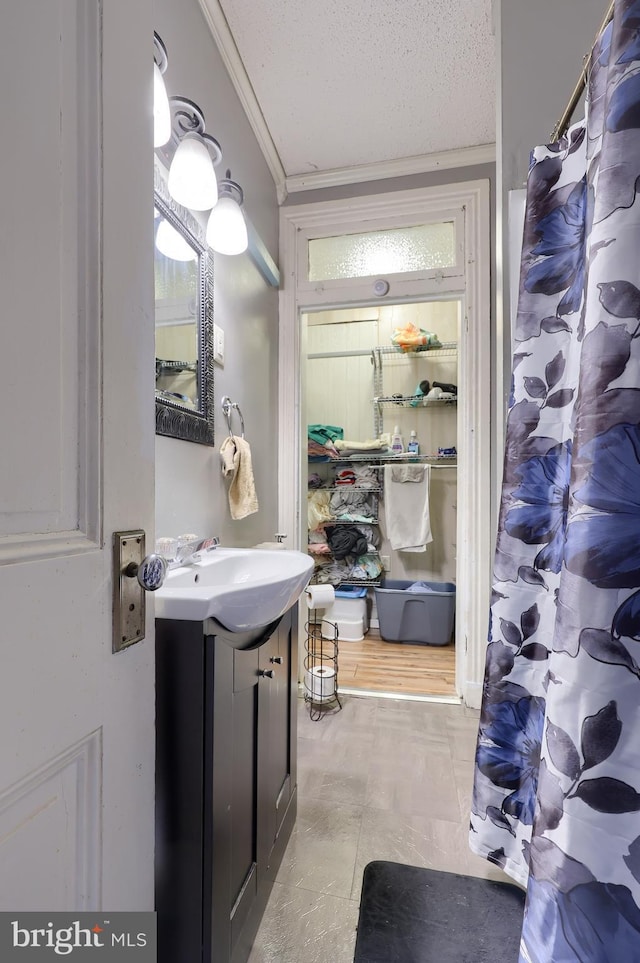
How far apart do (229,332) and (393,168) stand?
4.38 ft

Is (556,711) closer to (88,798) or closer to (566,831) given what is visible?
(566,831)

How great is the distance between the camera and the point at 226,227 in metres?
1.34

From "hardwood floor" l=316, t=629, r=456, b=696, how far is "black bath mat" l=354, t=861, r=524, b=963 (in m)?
1.08

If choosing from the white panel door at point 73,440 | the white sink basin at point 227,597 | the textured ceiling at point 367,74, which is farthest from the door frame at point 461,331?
the white panel door at point 73,440

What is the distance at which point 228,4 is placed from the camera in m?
1.43

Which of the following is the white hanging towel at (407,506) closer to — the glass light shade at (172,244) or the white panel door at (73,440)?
the glass light shade at (172,244)

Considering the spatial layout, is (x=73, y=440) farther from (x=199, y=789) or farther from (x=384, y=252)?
(x=384, y=252)


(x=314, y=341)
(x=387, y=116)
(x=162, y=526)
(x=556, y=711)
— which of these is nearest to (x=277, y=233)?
(x=387, y=116)

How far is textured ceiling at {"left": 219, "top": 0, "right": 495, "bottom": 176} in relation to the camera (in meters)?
1.47

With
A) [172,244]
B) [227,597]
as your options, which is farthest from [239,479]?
[227,597]

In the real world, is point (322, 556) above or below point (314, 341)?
below

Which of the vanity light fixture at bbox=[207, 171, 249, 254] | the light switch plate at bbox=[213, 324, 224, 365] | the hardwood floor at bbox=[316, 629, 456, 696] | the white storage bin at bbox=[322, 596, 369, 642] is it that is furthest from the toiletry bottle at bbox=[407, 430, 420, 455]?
the vanity light fixture at bbox=[207, 171, 249, 254]

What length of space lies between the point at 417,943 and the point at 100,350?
1.37 meters

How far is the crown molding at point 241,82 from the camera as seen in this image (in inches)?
56.0
